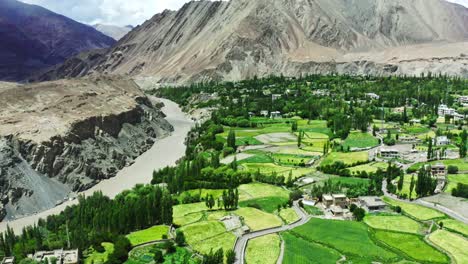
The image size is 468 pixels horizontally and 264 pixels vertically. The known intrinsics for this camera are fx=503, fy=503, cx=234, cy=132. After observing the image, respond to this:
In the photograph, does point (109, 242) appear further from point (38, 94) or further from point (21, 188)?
point (38, 94)

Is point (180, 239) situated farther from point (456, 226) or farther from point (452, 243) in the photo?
point (456, 226)

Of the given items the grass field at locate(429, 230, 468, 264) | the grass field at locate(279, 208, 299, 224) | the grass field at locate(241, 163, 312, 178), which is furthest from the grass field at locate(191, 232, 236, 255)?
the grass field at locate(241, 163, 312, 178)

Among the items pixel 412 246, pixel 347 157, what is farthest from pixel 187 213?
pixel 347 157

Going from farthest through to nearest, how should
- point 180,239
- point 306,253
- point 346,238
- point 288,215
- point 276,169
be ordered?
point 276,169 < point 288,215 < point 346,238 < point 180,239 < point 306,253

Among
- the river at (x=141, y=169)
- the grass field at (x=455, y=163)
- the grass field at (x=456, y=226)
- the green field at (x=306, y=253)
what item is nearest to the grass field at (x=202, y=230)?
the green field at (x=306, y=253)

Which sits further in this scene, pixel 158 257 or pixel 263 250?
pixel 263 250

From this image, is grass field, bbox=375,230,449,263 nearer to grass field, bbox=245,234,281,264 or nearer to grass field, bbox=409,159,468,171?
grass field, bbox=245,234,281,264

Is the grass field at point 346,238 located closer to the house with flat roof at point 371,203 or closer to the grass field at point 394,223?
the grass field at point 394,223

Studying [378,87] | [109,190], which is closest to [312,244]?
Answer: [109,190]
